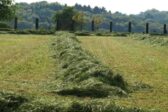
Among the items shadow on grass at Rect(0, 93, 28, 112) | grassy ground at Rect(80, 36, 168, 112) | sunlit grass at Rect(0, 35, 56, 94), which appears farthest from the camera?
sunlit grass at Rect(0, 35, 56, 94)

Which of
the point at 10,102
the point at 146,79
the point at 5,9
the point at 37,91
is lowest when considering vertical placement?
the point at 146,79

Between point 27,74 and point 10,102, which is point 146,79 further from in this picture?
point 10,102

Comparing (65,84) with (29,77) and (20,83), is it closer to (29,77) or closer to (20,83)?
(20,83)

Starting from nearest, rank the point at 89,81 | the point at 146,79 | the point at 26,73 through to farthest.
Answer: the point at 89,81 → the point at 146,79 → the point at 26,73

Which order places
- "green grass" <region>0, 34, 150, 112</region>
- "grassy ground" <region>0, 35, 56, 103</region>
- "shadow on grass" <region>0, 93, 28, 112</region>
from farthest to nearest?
1. "grassy ground" <region>0, 35, 56, 103</region>
2. "shadow on grass" <region>0, 93, 28, 112</region>
3. "green grass" <region>0, 34, 150, 112</region>

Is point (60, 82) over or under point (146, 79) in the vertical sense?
over

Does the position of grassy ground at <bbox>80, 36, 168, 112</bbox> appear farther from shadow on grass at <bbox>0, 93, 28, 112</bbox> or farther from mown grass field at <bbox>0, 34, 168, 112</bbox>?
shadow on grass at <bbox>0, 93, 28, 112</bbox>

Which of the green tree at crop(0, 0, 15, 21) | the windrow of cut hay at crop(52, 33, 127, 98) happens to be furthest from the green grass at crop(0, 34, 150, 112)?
the green tree at crop(0, 0, 15, 21)

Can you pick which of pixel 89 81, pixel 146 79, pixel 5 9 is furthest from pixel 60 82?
pixel 146 79

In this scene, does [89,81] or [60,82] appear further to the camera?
[60,82]

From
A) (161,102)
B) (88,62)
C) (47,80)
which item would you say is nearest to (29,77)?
(47,80)

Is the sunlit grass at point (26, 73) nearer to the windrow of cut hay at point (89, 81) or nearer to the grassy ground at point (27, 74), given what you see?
the grassy ground at point (27, 74)

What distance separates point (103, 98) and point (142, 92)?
2.08 meters

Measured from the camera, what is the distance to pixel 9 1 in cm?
1562
